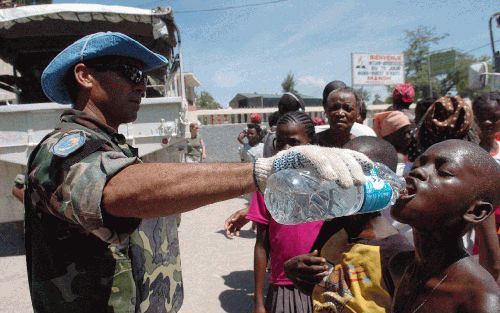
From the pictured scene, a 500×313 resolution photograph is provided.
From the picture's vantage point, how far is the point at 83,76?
1448mm

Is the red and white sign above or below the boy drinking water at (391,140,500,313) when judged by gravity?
above

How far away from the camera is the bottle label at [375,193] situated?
1081 millimetres

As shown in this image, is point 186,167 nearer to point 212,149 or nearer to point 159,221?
point 159,221

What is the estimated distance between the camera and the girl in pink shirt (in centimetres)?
207

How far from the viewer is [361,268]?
1.54m

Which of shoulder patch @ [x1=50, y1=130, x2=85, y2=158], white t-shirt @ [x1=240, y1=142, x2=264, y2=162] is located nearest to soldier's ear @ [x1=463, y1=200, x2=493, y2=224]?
shoulder patch @ [x1=50, y1=130, x2=85, y2=158]

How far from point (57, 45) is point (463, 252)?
6.15m

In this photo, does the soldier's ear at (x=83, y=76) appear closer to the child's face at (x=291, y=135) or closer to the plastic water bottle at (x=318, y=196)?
the plastic water bottle at (x=318, y=196)

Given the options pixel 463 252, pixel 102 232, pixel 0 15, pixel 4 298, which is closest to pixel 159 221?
pixel 102 232

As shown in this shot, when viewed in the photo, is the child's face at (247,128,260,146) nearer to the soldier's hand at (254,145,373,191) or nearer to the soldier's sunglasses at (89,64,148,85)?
the soldier's sunglasses at (89,64,148,85)

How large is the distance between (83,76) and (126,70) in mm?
156

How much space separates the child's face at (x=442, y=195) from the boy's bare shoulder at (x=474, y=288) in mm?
149

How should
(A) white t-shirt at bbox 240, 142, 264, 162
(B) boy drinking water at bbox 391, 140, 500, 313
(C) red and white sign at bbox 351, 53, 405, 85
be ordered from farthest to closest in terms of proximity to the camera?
(C) red and white sign at bbox 351, 53, 405, 85
(A) white t-shirt at bbox 240, 142, 264, 162
(B) boy drinking water at bbox 391, 140, 500, 313

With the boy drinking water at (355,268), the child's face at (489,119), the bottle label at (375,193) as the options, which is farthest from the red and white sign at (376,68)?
the bottle label at (375,193)
